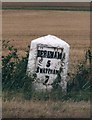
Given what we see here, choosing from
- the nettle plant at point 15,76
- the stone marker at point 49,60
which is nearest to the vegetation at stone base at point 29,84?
the nettle plant at point 15,76

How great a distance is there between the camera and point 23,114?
21.3 ft

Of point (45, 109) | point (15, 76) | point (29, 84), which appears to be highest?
point (15, 76)

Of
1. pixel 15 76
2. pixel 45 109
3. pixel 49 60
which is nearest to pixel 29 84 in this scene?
pixel 15 76

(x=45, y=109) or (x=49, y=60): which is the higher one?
(x=49, y=60)

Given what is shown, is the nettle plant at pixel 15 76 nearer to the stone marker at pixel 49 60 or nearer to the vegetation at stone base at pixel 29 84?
the vegetation at stone base at pixel 29 84

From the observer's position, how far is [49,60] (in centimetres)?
750

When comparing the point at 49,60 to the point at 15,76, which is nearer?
the point at 49,60

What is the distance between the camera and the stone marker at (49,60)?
24.6 ft

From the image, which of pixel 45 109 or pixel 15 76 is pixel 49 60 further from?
pixel 45 109

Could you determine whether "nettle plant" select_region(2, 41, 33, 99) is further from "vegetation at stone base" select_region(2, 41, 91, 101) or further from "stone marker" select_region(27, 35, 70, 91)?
"stone marker" select_region(27, 35, 70, 91)

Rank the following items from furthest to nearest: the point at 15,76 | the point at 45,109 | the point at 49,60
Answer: the point at 15,76 → the point at 49,60 → the point at 45,109

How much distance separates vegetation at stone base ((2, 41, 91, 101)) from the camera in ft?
24.1

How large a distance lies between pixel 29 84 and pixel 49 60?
0.51 meters

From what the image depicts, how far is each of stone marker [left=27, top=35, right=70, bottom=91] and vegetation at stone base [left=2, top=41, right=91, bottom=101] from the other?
0.41ft
